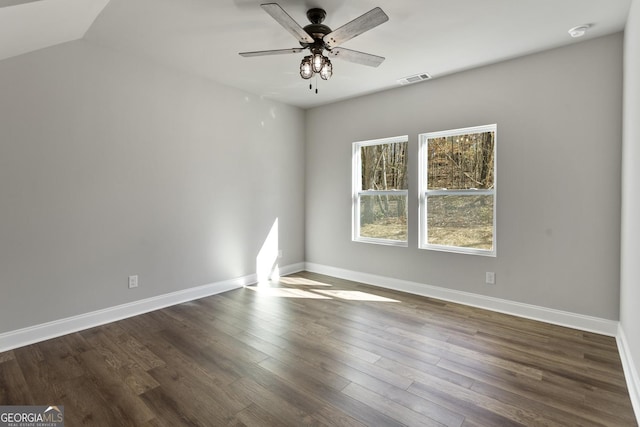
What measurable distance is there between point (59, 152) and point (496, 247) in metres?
4.48

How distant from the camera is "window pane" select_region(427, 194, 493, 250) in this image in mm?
3637

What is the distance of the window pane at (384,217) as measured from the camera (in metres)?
4.36

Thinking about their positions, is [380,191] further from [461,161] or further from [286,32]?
[286,32]

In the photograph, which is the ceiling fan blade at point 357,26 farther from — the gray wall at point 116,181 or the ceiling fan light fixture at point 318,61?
the gray wall at point 116,181

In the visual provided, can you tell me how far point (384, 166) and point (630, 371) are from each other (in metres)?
3.20

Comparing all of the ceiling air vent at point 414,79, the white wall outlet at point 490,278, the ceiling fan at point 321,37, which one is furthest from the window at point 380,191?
the ceiling fan at point 321,37

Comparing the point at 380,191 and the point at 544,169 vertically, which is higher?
the point at 544,169

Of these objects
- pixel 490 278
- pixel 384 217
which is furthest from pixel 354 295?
pixel 490 278

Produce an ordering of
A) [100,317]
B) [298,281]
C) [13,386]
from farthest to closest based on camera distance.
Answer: [298,281], [100,317], [13,386]

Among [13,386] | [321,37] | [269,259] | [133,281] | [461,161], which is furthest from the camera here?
[269,259]

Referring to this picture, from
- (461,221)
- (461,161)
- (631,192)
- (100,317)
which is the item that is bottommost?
(100,317)

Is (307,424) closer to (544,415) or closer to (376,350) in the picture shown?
(376,350)

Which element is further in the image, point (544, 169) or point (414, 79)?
point (414, 79)

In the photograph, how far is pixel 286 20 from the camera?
2166 millimetres
